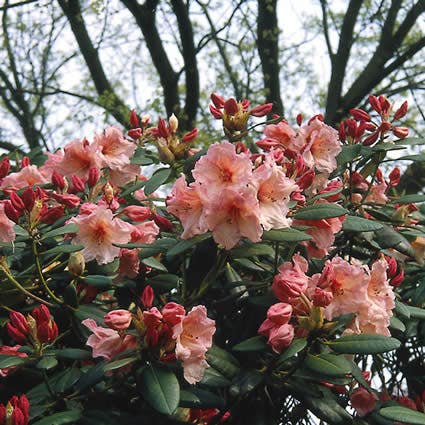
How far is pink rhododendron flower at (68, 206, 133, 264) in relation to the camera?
1.43 meters

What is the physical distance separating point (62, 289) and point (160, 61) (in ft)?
15.6

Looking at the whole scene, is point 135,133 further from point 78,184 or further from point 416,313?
point 416,313

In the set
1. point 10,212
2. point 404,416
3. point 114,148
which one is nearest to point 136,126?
point 114,148

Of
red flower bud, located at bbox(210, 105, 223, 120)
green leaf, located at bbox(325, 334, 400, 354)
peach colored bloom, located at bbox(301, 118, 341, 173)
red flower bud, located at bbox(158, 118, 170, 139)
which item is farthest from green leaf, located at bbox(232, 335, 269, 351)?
red flower bud, located at bbox(158, 118, 170, 139)

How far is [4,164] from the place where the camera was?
5.61ft

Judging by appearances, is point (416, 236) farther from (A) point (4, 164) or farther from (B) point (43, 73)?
(B) point (43, 73)

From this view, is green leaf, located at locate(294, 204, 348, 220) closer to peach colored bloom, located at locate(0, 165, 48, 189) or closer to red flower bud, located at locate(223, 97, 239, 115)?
red flower bud, located at locate(223, 97, 239, 115)

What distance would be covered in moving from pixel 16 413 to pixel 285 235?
569 mm

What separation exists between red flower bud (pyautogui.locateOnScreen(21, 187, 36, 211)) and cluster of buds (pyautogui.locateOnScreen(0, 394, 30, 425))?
39cm

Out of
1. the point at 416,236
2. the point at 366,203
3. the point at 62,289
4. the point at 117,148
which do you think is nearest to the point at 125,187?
the point at 117,148

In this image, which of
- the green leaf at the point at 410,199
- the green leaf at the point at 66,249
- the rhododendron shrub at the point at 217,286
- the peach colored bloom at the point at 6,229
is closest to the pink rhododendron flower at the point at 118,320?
the rhododendron shrub at the point at 217,286

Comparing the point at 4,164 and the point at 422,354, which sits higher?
the point at 4,164

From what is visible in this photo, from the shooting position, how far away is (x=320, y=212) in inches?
52.4

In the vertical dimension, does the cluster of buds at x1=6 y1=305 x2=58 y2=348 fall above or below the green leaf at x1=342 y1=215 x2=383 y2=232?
above
